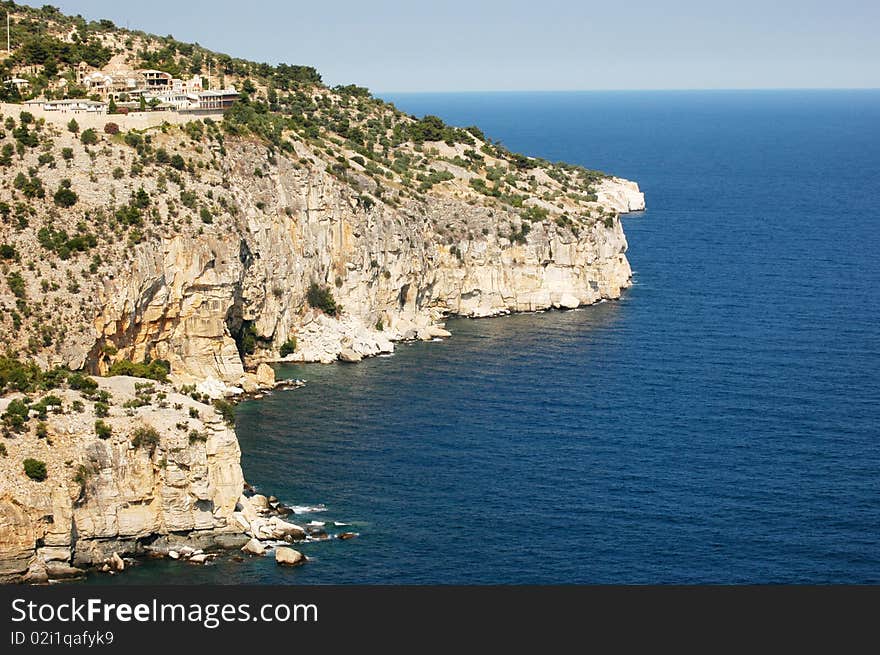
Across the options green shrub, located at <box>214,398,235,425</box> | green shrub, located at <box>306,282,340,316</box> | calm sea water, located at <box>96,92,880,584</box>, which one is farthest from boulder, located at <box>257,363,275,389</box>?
green shrub, located at <box>214,398,235,425</box>

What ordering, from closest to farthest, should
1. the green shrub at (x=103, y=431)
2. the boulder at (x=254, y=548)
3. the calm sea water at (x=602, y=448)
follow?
1. the calm sea water at (x=602, y=448)
2. the green shrub at (x=103, y=431)
3. the boulder at (x=254, y=548)

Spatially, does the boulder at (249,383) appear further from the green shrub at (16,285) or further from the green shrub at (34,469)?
the green shrub at (34,469)

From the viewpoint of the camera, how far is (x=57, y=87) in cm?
11938

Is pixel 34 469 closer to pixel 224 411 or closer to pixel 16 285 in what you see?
pixel 224 411

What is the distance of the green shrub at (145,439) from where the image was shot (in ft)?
233

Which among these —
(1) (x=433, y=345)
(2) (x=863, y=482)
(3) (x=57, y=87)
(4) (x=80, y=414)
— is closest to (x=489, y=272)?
(1) (x=433, y=345)

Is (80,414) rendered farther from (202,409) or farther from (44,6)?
(44,6)

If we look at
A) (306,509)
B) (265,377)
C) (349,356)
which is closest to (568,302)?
(349,356)

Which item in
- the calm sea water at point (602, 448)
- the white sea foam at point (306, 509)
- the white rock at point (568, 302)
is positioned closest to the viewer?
the calm sea water at point (602, 448)

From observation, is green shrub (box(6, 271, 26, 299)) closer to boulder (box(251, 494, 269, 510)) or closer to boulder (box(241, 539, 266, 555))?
boulder (box(251, 494, 269, 510))

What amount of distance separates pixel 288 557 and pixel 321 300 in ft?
153

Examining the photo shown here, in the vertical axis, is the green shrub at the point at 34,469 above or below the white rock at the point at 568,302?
below

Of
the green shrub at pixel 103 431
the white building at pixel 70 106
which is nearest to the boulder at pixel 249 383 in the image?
the white building at pixel 70 106

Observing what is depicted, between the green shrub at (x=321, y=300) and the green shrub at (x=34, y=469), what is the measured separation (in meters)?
47.3
